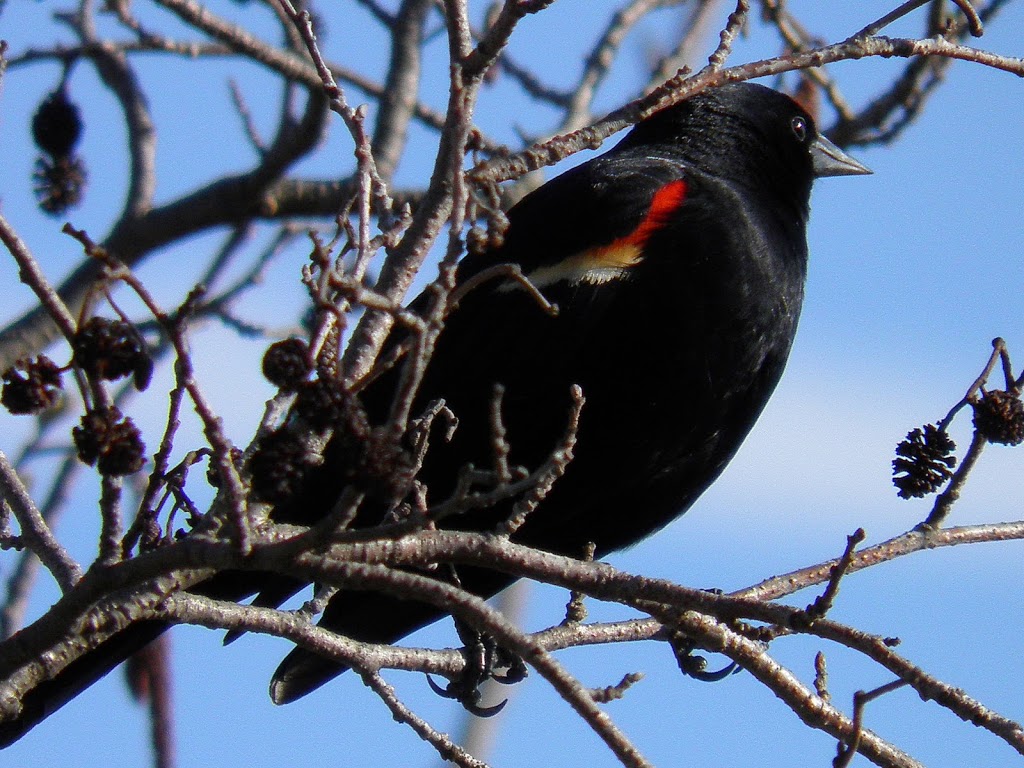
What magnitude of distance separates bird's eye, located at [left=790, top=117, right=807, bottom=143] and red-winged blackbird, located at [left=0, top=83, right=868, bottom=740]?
775 millimetres

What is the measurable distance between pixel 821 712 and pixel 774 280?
4.90 feet

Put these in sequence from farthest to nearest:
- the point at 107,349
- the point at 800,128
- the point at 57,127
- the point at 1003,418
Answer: the point at 800,128
the point at 57,127
the point at 1003,418
the point at 107,349

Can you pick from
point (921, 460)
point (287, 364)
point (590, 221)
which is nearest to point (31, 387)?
point (287, 364)

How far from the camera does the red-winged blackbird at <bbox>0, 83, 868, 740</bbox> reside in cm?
317

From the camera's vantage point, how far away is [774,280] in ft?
11.1

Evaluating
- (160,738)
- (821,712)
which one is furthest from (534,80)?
(821,712)

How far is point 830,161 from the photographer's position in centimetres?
439

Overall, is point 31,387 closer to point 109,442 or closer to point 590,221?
point 109,442

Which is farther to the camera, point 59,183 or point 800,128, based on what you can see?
point 800,128

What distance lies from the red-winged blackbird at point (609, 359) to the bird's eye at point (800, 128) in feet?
2.54

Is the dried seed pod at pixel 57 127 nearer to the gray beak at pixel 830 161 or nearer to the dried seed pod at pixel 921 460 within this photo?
the dried seed pod at pixel 921 460

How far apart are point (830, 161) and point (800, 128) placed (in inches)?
5.7

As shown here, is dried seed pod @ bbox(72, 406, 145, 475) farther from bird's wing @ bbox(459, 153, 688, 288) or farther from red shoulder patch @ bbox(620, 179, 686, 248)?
red shoulder patch @ bbox(620, 179, 686, 248)

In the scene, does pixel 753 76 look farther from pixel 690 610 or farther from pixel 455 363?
pixel 455 363
